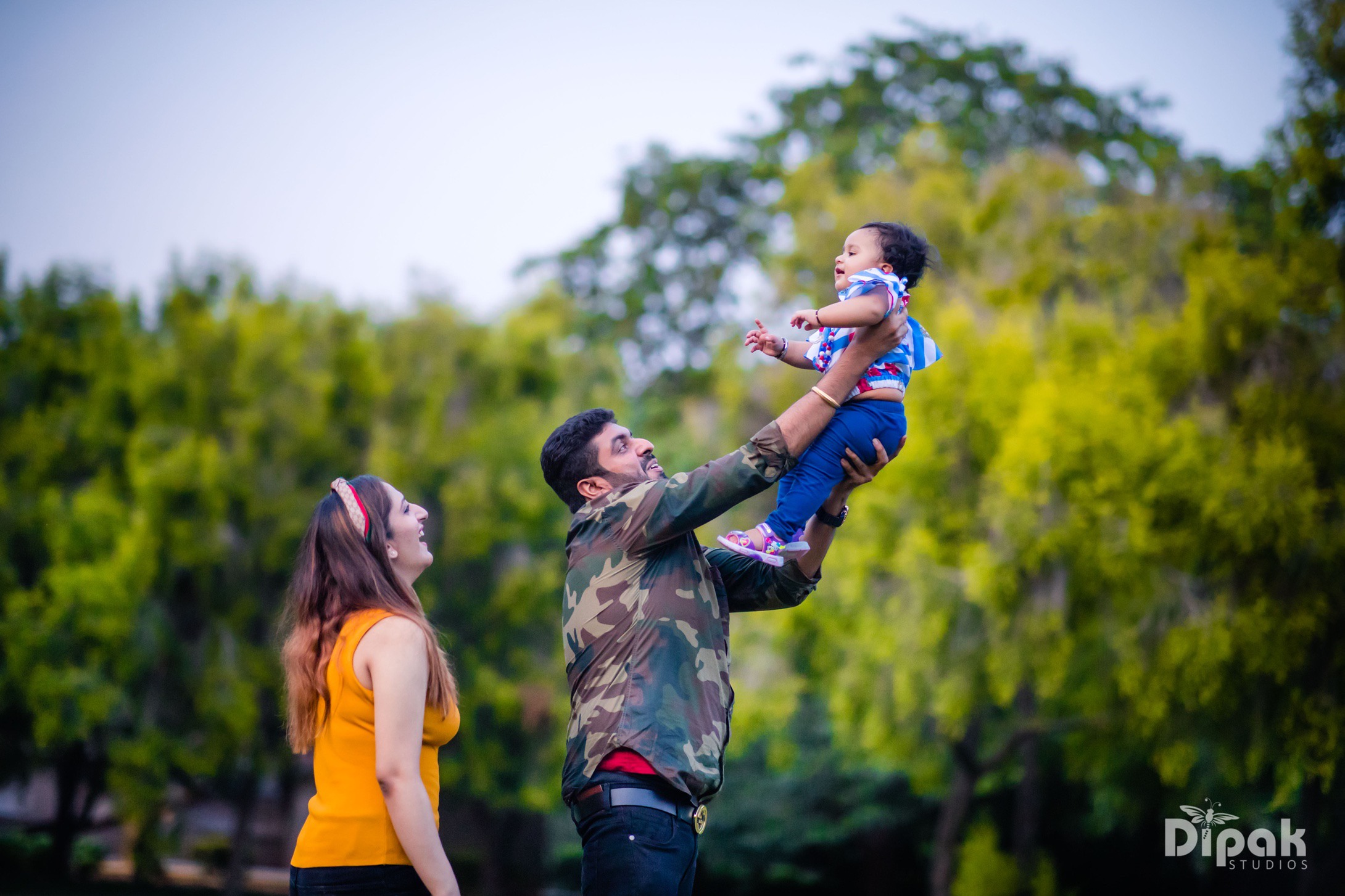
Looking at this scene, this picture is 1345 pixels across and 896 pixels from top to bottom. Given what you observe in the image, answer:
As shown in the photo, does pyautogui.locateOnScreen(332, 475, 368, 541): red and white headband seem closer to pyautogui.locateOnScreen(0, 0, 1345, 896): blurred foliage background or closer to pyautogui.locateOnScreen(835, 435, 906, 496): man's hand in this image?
pyautogui.locateOnScreen(835, 435, 906, 496): man's hand

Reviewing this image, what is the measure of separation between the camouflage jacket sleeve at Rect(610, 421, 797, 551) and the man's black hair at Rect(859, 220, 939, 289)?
0.83 metres

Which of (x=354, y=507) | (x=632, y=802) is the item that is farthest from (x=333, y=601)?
(x=632, y=802)

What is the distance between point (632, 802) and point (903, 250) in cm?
→ 174

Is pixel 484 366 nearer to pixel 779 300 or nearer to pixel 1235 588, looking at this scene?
pixel 779 300

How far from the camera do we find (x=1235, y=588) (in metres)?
11.3

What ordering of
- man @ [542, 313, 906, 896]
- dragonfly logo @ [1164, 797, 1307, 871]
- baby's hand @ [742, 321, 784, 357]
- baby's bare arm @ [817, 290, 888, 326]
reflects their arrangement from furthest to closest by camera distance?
1. dragonfly logo @ [1164, 797, 1307, 871]
2. baby's hand @ [742, 321, 784, 357]
3. baby's bare arm @ [817, 290, 888, 326]
4. man @ [542, 313, 906, 896]

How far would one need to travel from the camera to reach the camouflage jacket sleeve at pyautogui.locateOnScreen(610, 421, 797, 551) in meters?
2.71

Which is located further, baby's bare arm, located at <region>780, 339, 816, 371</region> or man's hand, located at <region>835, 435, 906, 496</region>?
baby's bare arm, located at <region>780, 339, 816, 371</region>

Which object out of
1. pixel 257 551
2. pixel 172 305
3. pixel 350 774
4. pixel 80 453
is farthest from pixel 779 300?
pixel 350 774

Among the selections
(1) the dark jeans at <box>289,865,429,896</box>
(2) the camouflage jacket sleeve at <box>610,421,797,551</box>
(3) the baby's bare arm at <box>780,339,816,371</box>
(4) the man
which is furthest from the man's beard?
(1) the dark jeans at <box>289,865,429,896</box>

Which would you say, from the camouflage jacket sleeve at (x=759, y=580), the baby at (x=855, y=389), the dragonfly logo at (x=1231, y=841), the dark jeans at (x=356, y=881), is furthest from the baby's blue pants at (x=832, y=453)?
the dragonfly logo at (x=1231, y=841)

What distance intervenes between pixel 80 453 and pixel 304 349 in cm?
422

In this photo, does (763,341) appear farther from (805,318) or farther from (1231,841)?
(1231,841)

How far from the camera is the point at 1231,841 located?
476 inches
